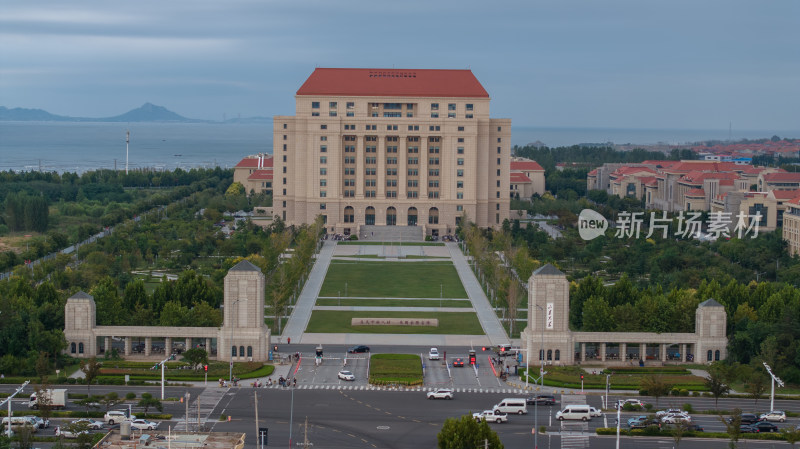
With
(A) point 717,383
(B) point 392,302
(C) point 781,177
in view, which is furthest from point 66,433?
(C) point 781,177

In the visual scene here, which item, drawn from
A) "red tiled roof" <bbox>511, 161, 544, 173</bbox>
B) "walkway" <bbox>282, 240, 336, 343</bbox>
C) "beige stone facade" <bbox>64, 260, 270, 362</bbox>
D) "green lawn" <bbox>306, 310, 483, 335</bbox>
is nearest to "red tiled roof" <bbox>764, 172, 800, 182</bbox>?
"red tiled roof" <bbox>511, 161, 544, 173</bbox>

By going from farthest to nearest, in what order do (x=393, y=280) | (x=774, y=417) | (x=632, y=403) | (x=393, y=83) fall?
(x=393, y=83) → (x=393, y=280) → (x=632, y=403) → (x=774, y=417)

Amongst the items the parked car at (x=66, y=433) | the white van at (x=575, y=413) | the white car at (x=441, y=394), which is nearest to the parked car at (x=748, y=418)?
the white van at (x=575, y=413)

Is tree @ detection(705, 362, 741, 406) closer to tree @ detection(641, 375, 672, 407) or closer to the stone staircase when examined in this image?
tree @ detection(641, 375, 672, 407)

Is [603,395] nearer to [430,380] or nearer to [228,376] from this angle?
[430,380]

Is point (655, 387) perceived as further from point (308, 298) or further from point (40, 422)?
point (308, 298)

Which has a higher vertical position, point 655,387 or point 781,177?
point 781,177
